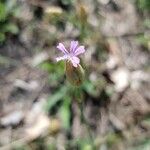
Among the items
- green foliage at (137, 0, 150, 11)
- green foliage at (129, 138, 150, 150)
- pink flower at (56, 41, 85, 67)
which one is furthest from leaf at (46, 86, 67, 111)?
pink flower at (56, 41, 85, 67)

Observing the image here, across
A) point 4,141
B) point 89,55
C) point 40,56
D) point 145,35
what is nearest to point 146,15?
point 145,35

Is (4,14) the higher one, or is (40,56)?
(4,14)

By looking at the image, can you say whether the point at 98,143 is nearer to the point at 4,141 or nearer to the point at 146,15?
the point at 4,141

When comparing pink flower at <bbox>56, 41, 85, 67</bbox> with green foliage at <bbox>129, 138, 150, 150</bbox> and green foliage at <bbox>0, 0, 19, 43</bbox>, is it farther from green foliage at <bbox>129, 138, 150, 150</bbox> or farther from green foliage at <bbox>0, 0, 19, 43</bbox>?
green foliage at <bbox>0, 0, 19, 43</bbox>

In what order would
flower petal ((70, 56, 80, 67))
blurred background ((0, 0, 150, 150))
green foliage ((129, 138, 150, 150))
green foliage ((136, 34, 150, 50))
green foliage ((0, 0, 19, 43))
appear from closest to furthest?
flower petal ((70, 56, 80, 67)) < green foliage ((129, 138, 150, 150)) < blurred background ((0, 0, 150, 150)) < green foliage ((136, 34, 150, 50)) < green foliage ((0, 0, 19, 43))

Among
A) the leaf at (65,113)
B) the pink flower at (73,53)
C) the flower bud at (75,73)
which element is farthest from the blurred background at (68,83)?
the pink flower at (73,53)

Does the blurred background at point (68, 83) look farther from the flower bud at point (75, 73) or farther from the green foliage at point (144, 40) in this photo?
the flower bud at point (75, 73)

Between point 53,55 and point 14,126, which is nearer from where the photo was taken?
point 14,126
